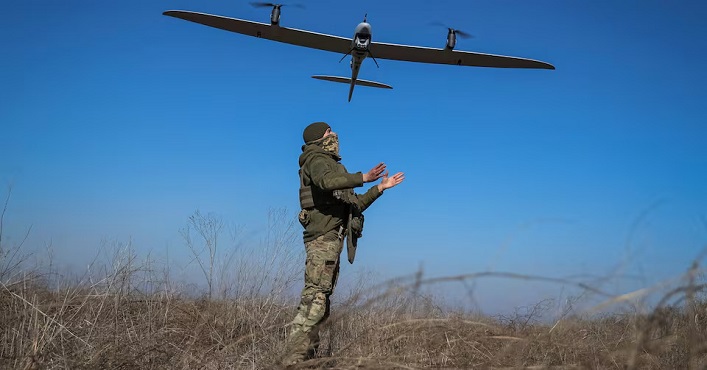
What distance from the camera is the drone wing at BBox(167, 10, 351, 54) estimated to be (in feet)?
74.3

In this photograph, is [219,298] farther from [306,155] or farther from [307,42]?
[307,42]

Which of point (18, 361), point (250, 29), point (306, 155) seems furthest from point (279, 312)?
point (250, 29)

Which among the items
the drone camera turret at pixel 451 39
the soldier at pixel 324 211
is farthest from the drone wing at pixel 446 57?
the soldier at pixel 324 211

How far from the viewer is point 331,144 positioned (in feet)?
17.1

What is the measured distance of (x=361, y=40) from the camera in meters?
19.2

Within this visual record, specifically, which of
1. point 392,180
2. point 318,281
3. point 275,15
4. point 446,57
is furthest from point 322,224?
point 446,57

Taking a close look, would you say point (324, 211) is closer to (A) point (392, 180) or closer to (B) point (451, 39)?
(A) point (392, 180)

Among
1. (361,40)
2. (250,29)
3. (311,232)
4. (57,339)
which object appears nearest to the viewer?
(57,339)

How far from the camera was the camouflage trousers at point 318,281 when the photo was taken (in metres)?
4.52

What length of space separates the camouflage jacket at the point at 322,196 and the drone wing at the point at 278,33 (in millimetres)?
19001

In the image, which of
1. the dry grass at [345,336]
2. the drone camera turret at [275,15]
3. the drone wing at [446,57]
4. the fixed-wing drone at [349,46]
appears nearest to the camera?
the dry grass at [345,336]

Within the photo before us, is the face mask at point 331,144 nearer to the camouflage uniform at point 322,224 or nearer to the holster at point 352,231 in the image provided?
the camouflage uniform at point 322,224

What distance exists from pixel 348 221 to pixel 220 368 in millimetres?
1721

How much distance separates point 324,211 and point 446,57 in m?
21.0
